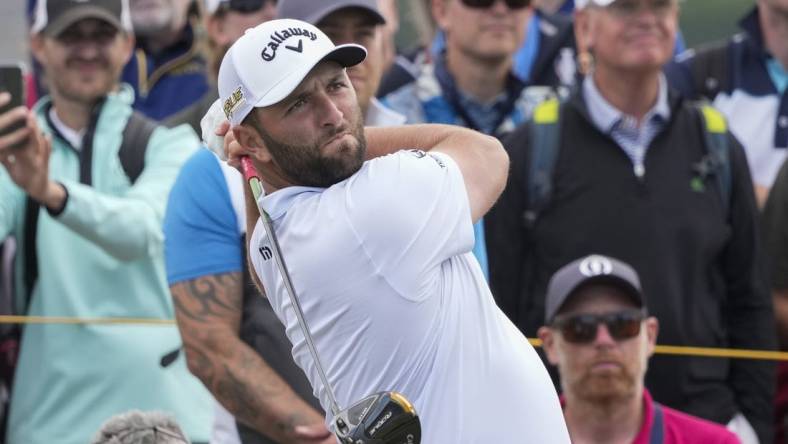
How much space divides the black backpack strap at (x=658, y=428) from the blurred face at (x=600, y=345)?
0.10 m

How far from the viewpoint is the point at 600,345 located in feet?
20.5

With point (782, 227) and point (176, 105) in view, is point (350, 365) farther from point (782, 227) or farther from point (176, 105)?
point (176, 105)

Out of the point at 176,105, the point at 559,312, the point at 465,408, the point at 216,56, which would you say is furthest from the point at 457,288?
the point at 176,105

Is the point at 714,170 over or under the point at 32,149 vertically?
over

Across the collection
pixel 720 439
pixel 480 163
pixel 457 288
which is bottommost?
pixel 720 439

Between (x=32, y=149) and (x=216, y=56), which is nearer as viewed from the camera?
(x=32, y=149)

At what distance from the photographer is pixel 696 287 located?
6.54m

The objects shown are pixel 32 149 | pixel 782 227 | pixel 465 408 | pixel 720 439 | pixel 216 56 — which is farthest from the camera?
pixel 216 56

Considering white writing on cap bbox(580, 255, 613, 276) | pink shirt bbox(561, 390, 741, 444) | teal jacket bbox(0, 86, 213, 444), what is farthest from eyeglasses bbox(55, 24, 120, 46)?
pink shirt bbox(561, 390, 741, 444)

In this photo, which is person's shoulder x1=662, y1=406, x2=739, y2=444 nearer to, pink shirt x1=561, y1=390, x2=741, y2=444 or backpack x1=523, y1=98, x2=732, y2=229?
pink shirt x1=561, y1=390, x2=741, y2=444

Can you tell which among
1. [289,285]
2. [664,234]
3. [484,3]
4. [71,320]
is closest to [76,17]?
[71,320]

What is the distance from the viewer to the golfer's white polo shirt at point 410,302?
4359 mm

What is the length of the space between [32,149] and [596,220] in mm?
2018

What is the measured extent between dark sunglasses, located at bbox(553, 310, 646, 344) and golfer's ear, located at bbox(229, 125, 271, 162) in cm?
205
